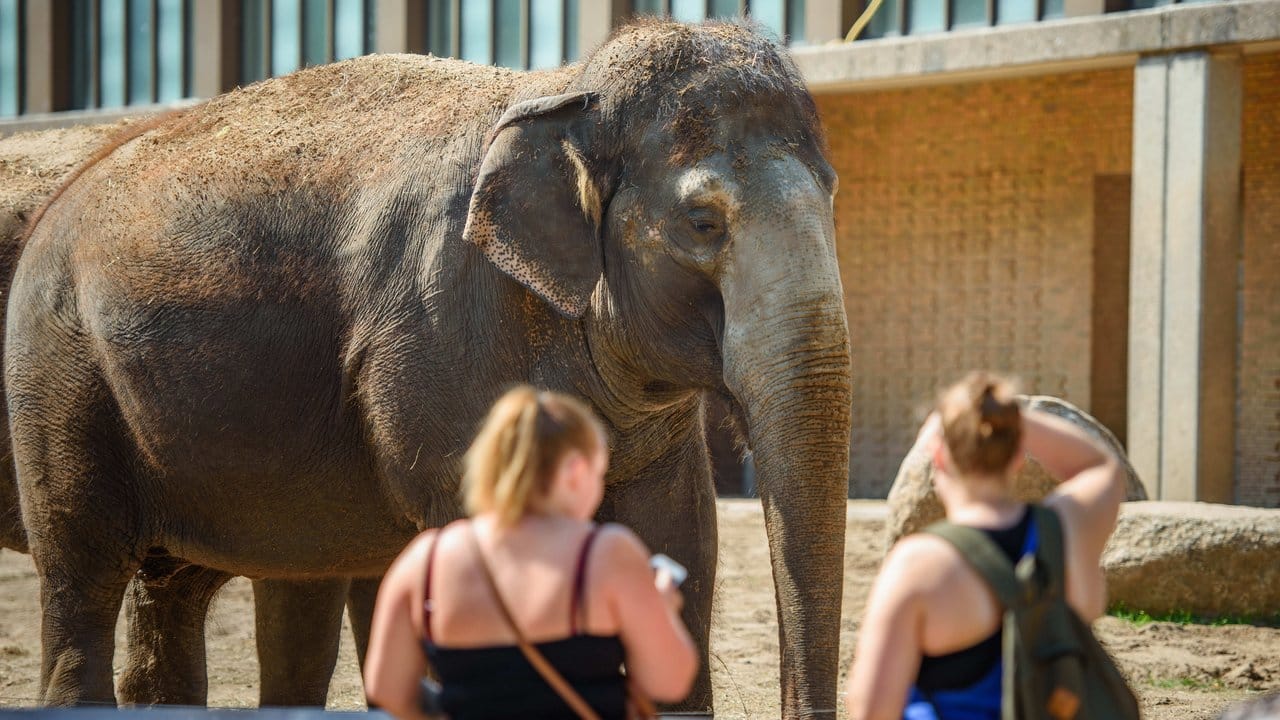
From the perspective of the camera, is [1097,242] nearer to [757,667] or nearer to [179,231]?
[757,667]

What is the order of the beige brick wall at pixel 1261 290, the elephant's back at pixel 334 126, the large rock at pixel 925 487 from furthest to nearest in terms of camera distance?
the beige brick wall at pixel 1261 290, the large rock at pixel 925 487, the elephant's back at pixel 334 126

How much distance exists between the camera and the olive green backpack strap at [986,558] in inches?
109

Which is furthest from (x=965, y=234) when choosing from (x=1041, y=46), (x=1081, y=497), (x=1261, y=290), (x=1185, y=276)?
(x=1081, y=497)

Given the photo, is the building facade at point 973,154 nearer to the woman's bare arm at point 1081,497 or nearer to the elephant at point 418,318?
the elephant at point 418,318

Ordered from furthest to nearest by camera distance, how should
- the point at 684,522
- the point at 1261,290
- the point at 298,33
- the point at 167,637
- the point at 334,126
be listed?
the point at 298,33 < the point at 1261,290 < the point at 167,637 < the point at 334,126 < the point at 684,522

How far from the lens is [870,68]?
16.2 meters

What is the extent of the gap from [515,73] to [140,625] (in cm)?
278

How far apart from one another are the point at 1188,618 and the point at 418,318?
546 centimetres

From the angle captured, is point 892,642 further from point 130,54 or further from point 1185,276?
point 130,54

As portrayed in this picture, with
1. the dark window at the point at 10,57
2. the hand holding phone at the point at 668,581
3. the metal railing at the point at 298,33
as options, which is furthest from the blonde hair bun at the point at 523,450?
the dark window at the point at 10,57

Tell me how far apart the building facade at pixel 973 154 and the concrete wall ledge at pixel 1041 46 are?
22 millimetres

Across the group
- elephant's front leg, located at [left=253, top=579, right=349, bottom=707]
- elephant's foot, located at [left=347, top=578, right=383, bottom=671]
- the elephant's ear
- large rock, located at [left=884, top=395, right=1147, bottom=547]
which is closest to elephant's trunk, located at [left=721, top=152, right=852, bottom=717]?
the elephant's ear

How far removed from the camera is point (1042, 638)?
2.82m

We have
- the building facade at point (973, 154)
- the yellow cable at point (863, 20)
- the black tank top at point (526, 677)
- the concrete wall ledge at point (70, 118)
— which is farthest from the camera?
the concrete wall ledge at point (70, 118)
